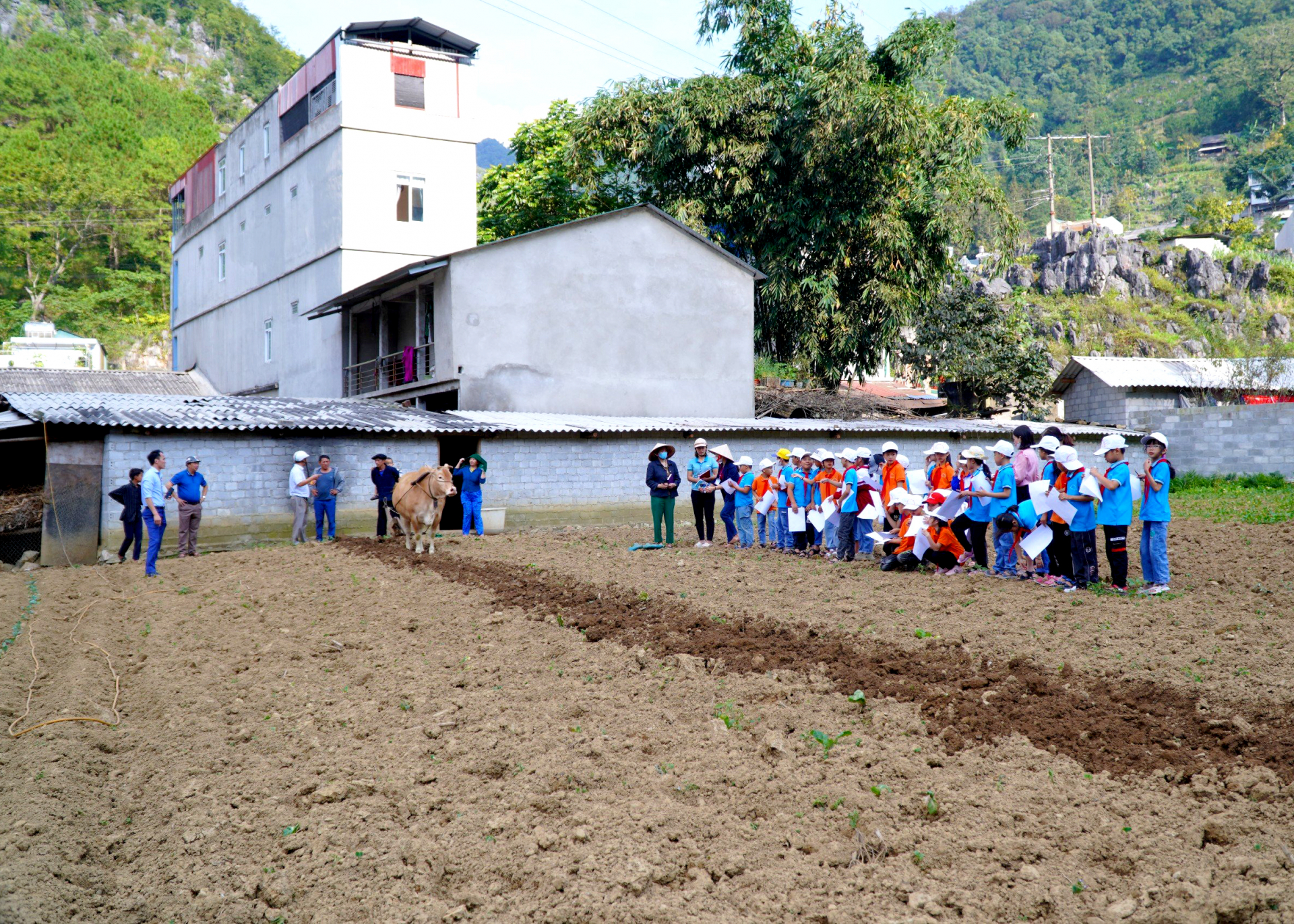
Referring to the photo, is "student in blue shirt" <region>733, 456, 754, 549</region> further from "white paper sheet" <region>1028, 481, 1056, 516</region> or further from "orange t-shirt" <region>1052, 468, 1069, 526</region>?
"orange t-shirt" <region>1052, 468, 1069, 526</region>

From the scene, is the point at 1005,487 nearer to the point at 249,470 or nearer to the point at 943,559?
the point at 943,559

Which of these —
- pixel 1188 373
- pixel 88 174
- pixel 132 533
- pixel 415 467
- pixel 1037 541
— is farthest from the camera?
pixel 88 174

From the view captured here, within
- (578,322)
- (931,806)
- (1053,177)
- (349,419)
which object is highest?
(1053,177)

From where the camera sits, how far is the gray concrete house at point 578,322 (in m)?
21.7

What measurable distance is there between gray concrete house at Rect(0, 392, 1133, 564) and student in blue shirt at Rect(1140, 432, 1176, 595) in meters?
10.5

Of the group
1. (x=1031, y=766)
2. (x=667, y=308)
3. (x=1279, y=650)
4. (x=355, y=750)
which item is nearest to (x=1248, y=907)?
(x=1031, y=766)

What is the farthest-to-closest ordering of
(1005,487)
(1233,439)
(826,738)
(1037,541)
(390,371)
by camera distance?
(390,371), (1233,439), (1005,487), (1037,541), (826,738)

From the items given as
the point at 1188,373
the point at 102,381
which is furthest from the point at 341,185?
the point at 1188,373

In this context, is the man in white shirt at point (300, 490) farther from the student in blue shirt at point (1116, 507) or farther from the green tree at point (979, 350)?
the green tree at point (979, 350)

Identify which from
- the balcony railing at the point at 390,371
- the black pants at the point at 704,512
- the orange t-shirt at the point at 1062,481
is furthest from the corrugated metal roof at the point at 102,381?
the orange t-shirt at the point at 1062,481

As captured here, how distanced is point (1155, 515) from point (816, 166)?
66.8 ft

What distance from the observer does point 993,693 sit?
21.7 feet

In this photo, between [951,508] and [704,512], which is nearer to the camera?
[951,508]

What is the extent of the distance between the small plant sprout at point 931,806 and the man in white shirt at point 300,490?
12982 millimetres
